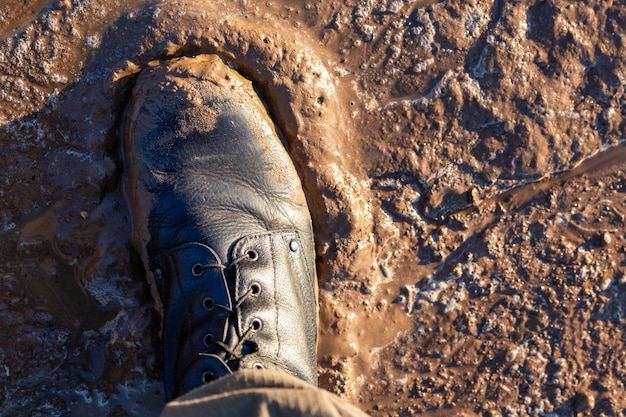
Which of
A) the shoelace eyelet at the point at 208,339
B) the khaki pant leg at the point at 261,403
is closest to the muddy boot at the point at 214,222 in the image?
the shoelace eyelet at the point at 208,339

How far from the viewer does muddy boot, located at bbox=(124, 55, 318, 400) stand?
1.88 m

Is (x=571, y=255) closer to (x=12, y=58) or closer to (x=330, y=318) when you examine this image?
(x=330, y=318)

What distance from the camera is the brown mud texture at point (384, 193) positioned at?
2033 mm

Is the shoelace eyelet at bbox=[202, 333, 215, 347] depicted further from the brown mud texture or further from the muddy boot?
the brown mud texture

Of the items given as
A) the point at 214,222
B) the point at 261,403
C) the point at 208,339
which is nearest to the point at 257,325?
the point at 208,339

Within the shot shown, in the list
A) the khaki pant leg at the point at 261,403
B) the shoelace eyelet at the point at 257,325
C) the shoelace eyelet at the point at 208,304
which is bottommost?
the khaki pant leg at the point at 261,403

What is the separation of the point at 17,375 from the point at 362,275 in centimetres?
141

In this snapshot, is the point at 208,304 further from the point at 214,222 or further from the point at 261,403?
the point at 261,403

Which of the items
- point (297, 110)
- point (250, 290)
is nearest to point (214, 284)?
point (250, 290)

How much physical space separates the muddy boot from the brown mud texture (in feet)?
0.39

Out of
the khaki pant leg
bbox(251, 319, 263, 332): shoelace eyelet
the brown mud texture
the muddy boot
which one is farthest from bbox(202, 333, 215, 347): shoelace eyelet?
the khaki pant leg

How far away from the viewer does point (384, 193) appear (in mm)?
2107

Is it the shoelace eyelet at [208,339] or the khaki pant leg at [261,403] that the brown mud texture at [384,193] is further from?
the khaki pant leg at [261,403]

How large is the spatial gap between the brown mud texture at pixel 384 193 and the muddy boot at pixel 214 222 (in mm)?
119
